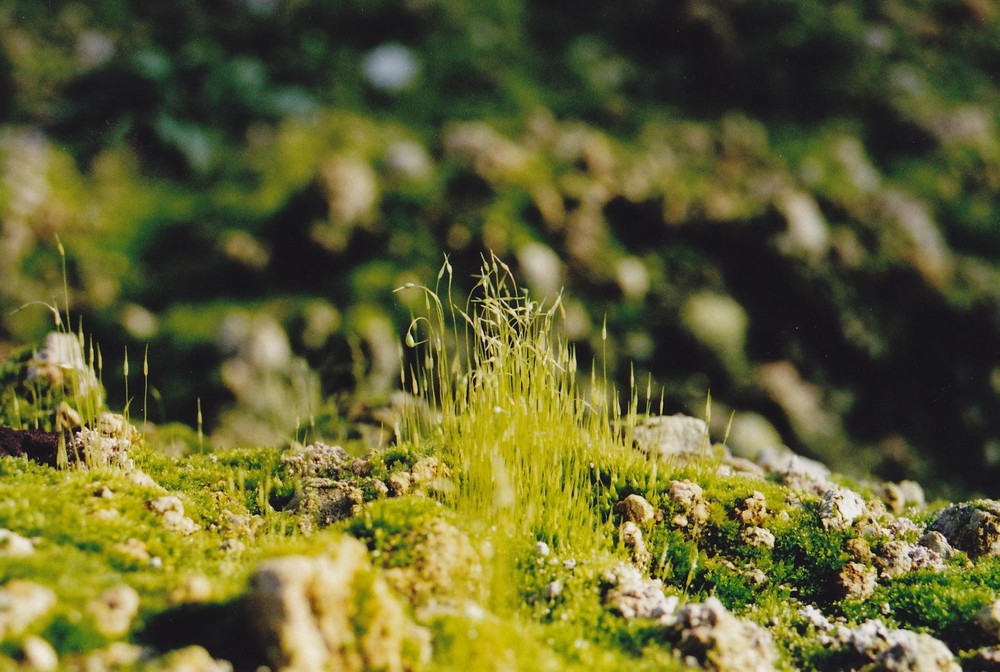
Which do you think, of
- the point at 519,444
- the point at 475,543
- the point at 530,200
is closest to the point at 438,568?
the point at 475,543

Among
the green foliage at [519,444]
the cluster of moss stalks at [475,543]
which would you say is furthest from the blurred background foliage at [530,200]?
Result: the green foliage at [519,444]

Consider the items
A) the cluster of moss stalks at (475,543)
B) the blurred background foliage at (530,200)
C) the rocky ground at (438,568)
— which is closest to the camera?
the rocky ground at (438,568)

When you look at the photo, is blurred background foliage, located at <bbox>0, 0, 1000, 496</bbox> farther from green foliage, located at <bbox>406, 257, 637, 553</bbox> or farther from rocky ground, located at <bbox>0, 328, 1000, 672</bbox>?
green foliage, located at <bbox>406, 257, 637, 553</bbox>

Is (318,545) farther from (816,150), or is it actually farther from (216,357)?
(816,150)

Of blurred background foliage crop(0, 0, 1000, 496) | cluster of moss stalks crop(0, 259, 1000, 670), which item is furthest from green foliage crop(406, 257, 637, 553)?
blurred background foliage crop(0, 0, 1000, 496)

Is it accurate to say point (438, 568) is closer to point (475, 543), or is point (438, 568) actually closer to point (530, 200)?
point (475, 543)

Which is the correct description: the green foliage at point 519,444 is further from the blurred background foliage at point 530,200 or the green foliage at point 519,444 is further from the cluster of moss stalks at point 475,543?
the blurred background foliage at point 530,200
